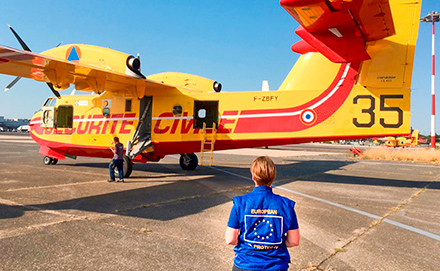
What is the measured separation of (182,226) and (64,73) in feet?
24.4

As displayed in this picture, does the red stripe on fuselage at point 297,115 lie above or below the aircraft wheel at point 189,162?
above

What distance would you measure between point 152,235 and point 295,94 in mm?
7278

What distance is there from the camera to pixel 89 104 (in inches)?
551

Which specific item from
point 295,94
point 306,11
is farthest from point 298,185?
point 306,11

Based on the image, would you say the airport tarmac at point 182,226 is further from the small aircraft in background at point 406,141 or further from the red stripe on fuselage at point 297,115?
the small aircraft in background at point 406,141

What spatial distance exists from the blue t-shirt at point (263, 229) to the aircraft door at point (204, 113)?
376 inches

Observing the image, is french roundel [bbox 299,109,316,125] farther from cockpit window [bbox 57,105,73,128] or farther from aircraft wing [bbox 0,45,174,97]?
cockpit window [bbox 57,105,73,128]

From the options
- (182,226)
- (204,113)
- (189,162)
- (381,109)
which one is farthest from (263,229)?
(189,162)

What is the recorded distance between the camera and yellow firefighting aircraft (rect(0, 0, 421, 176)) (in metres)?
8.20

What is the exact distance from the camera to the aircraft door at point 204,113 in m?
11.8

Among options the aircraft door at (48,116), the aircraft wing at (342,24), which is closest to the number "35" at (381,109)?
the aircraft wing at (342,24)

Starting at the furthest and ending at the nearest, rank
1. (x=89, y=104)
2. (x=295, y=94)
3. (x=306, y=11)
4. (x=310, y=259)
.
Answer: (x=89, y=104), (x=295, y=94), (x=306, y=11), (x=310, y=259)

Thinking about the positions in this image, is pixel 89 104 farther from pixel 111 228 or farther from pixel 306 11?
pixel 306 11

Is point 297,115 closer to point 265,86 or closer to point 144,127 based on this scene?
point 265,86
